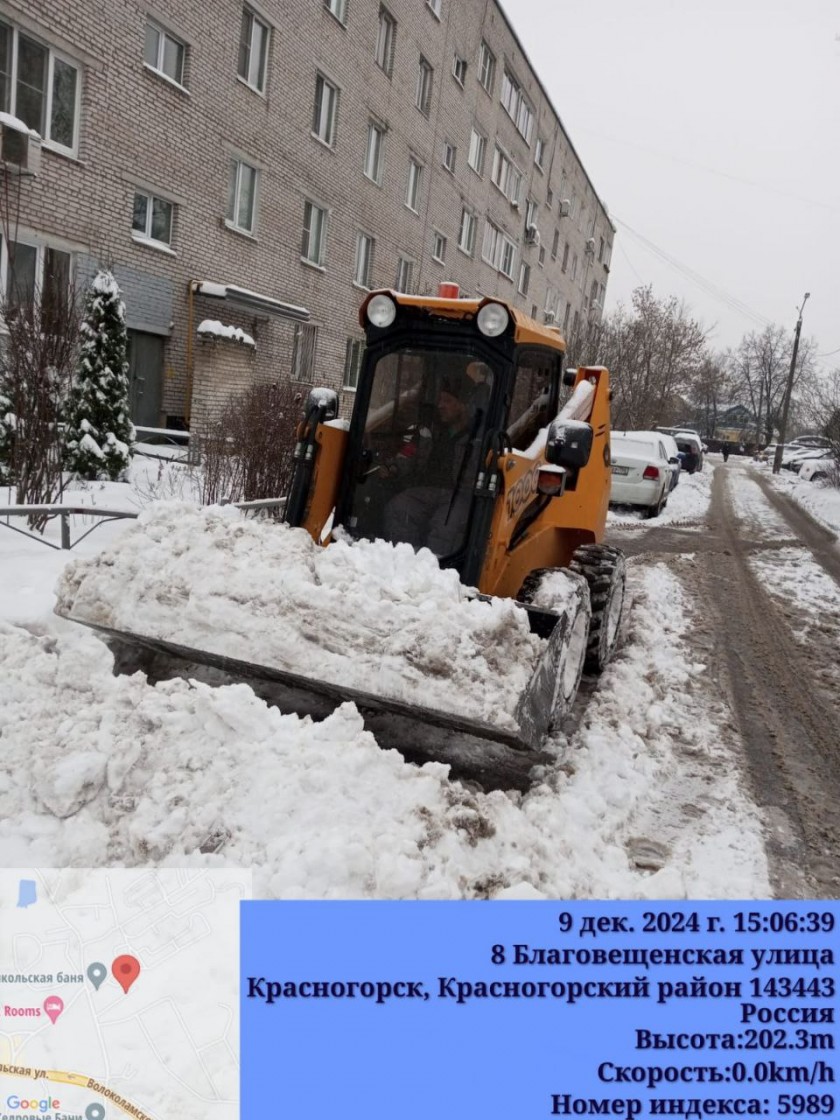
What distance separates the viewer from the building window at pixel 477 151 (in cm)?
2597

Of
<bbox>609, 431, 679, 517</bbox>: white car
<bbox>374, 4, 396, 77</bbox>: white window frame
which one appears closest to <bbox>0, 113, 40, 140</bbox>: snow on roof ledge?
<bbox>609, 431, 679, 517</bbox>: white car

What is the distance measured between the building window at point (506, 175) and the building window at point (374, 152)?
26.3ft

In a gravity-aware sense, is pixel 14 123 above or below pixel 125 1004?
above

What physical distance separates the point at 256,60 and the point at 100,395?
9.53 metres

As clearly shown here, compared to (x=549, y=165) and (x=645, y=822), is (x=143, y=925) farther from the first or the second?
(x=549, y=165)

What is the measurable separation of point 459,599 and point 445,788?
0.79 m

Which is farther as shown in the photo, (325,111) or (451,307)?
(325,111)

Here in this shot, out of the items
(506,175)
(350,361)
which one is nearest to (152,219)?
(350,361)

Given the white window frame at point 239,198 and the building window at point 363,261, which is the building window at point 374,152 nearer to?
the building window at point 363,261

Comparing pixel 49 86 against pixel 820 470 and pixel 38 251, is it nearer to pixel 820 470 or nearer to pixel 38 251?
pixel 38 251

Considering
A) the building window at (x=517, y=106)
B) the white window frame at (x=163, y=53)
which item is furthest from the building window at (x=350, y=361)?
the building window at (x=517, y=106)

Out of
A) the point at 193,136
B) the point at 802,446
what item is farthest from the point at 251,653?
the point at 802,446

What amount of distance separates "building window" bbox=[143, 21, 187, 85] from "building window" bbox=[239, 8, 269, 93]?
165 cm

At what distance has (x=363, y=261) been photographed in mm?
21281
